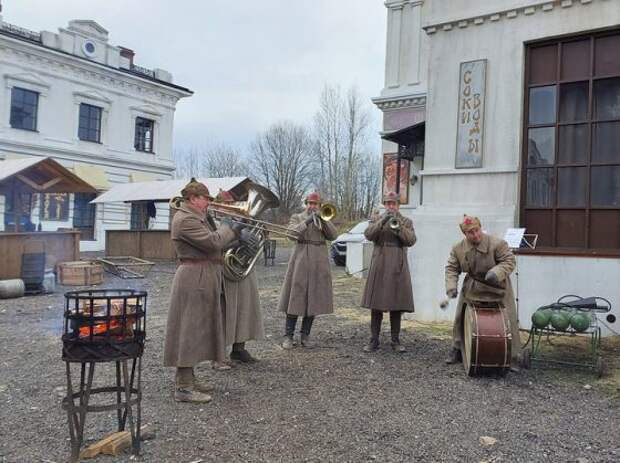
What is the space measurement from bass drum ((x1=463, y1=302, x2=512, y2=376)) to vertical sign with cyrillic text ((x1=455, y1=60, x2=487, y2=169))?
141 inches

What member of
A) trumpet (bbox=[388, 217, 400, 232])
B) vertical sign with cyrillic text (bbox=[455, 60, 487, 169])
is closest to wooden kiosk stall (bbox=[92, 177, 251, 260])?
vertical sign with cyrillic text (bbox=[455, 60, 487, 169])

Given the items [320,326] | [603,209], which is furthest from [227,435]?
[603,209]

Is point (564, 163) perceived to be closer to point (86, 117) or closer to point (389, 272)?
point (389, 272)

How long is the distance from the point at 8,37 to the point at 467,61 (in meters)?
20.0

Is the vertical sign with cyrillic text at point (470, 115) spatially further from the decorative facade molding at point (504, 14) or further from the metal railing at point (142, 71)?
the metal railing at point (142, 71)

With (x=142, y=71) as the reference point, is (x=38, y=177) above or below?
below

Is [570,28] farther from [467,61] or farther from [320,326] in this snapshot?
[320,326]

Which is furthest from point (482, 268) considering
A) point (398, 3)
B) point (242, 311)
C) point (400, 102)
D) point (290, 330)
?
point (398, 3)

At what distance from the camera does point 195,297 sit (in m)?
4.63

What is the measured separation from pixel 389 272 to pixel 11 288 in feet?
26.6

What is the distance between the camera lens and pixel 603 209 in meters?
7.53

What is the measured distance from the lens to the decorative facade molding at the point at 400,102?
1811 centimetres

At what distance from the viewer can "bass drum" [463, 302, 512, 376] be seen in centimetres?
532

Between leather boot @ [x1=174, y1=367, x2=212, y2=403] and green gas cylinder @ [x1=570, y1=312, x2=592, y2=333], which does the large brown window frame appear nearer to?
green gas cylinder @ [x1=570, y1=312, x2=592, y2=333]
